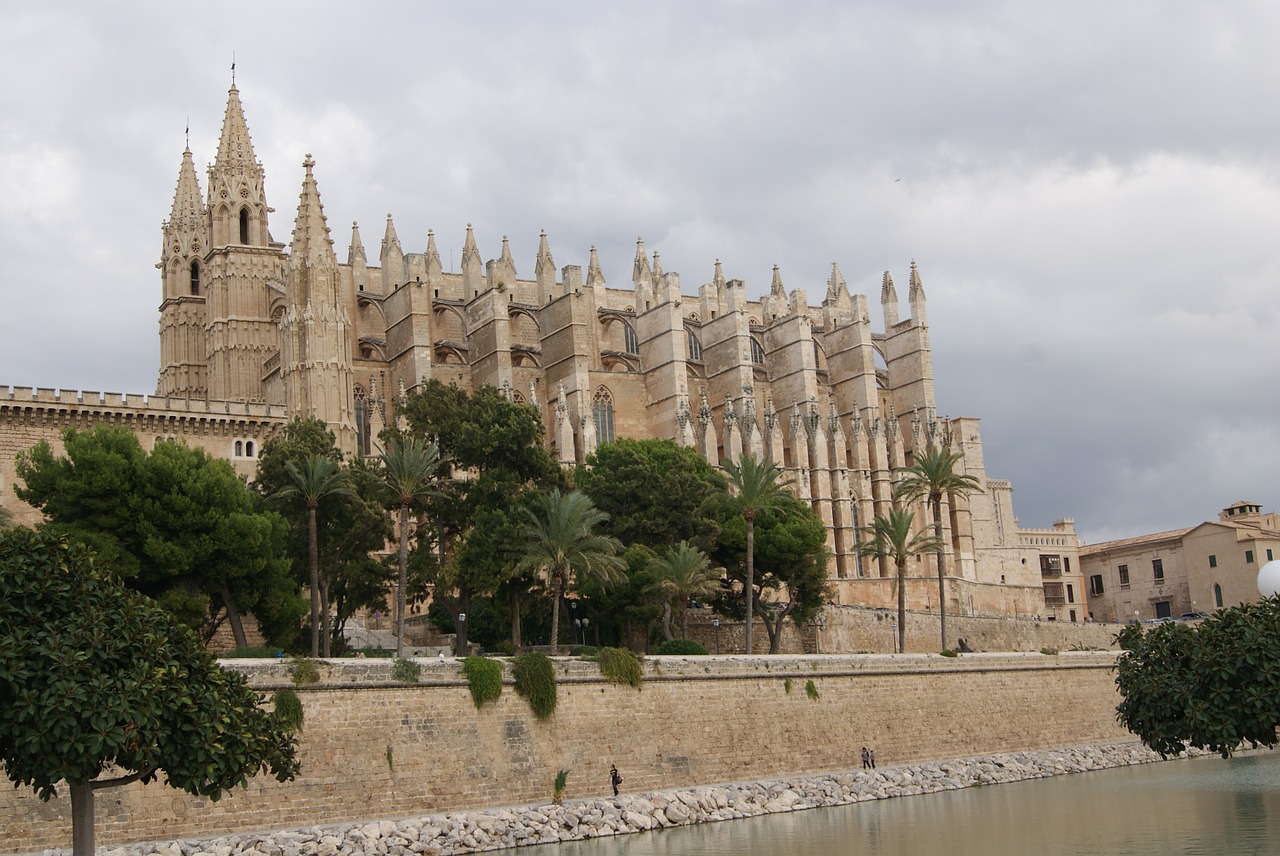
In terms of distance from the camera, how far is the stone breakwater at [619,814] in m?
22.5

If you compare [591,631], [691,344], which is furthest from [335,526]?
[691,344]

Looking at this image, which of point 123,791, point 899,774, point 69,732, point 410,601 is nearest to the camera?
point 69,732

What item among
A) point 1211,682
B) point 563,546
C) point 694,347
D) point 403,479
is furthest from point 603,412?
point 1211,682

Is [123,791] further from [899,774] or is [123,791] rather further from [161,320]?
[161,320]

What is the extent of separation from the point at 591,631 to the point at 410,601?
17.5ft

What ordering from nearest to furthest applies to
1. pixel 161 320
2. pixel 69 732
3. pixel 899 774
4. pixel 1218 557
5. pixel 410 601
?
1. pixel 69 732
2. pixel 899 774
3. pixel 410 601
4. pixel 161 320
5. pixel 1218 557

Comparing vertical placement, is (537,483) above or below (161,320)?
below

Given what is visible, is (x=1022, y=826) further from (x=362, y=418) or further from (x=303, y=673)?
(x=362, y=418)

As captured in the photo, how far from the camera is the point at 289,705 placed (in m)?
24.5

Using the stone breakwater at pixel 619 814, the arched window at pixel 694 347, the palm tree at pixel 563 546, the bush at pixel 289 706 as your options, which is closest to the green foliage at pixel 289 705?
the bush at pixel 289 706

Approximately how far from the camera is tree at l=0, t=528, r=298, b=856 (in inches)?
633

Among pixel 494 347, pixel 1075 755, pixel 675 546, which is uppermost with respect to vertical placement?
pixel 494 347

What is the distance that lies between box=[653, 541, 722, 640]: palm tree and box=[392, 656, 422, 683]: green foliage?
1033 cm

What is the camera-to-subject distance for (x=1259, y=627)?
2333 cm
